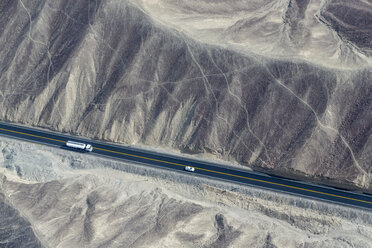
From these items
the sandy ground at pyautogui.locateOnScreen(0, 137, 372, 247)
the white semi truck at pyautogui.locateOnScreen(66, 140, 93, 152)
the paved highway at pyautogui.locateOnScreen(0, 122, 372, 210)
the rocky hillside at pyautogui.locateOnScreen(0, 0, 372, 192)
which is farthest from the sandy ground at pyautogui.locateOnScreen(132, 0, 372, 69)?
the white semi truck at pyautogui.locateOnScreen(66, 140, 93, 152)

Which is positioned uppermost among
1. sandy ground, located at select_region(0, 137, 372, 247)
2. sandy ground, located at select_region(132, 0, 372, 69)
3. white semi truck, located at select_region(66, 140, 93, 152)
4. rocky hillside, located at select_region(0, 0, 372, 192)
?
sandy ground, located at select_region(132, 0, 372, 69)

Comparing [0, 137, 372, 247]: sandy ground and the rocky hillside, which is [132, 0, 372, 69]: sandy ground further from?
[0, 137, 372, 247]: sandy ground

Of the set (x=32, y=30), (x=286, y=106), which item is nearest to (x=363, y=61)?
(x=286, y=106)

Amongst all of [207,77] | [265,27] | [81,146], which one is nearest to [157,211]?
[81,146]

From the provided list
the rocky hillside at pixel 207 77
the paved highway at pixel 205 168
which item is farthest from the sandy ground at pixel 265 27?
the paved highway at pixel 205 168

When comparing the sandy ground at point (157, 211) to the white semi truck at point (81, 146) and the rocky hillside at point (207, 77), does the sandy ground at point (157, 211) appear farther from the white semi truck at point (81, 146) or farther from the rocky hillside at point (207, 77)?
the rocky hillside at point (207, 77)

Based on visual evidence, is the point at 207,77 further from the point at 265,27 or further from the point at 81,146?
the point at 81,146
